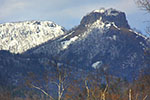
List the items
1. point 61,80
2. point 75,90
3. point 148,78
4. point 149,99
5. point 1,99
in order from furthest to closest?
point 1,99 < point 75,90 < point 149,99 < point 148,78 < point 61,80

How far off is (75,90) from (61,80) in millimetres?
45008

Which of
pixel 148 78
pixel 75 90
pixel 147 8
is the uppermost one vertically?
pixel 147 8

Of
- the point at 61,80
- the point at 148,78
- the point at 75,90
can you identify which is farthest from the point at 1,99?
the point at 61,80

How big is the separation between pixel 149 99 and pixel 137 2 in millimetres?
38685

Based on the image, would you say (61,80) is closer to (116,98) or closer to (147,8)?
(147,8)

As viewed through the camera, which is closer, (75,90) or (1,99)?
(75,90)

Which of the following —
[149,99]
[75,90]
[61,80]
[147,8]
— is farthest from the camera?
[75,90]

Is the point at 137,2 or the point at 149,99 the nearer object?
the point at 137,2

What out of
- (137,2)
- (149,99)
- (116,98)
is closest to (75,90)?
(149,99)

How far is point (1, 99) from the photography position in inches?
4173

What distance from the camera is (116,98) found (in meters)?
50.2

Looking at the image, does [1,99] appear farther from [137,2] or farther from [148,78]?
[137,2]

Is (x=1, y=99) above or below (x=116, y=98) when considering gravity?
→ below

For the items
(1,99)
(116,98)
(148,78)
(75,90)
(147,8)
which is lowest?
(1,99)
